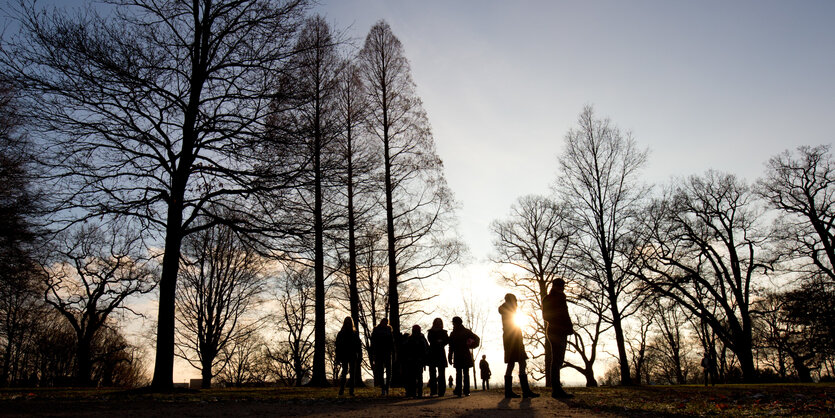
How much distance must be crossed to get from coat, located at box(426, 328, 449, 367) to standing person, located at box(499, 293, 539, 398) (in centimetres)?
233

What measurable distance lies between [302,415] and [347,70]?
50.4 feet

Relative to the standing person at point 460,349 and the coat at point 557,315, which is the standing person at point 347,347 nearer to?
the standing person at point 460,349

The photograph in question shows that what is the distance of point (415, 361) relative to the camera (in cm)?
1035

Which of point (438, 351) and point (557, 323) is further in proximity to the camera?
point (438, 351)

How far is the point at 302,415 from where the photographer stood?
5777mm

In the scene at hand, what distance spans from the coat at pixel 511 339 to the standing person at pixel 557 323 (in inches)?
24.4

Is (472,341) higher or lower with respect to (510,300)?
lower

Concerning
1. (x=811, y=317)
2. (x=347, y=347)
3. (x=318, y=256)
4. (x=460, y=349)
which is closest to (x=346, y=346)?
(x=347, y=347)

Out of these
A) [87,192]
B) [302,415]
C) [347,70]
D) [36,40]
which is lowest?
[302,415]

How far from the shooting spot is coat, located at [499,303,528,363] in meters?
8.81

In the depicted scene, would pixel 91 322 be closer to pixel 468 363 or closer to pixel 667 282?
pixel 468 363

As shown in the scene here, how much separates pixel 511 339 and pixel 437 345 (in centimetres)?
260

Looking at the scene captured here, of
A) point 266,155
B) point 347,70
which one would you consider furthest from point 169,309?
point 347,70

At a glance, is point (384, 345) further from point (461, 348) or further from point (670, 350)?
point (670, 350)
